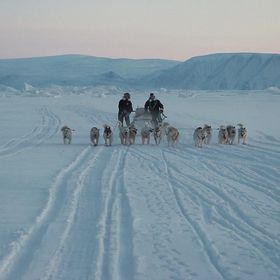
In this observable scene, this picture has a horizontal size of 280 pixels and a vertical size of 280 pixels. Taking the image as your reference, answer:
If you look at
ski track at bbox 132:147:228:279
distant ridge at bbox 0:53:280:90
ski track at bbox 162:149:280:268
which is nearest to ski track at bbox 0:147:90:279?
ski track at bbox 132:147:228:279

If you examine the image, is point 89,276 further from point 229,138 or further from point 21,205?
point 229,138

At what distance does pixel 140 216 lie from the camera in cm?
655

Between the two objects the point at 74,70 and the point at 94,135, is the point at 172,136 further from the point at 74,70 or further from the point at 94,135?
the point at 74,70

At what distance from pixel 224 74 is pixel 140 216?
128776 millimetres

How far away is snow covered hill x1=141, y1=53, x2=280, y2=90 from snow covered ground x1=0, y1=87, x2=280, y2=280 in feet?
387

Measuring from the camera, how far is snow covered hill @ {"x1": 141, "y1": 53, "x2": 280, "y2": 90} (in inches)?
5044

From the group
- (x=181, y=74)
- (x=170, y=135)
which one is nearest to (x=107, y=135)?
(x=170, y=135)

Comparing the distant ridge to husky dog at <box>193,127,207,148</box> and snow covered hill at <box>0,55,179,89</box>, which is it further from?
husky dog at <box>193,127,207,148</box>

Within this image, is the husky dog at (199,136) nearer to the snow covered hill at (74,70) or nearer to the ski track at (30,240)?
the ski track at (30,240)

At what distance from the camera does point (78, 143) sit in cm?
1536

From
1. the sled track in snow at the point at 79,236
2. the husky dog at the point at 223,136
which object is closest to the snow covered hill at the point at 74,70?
the husky dog at the point at 223,136

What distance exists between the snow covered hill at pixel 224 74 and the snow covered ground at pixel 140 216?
118 metres

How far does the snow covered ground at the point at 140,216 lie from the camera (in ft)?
15.7

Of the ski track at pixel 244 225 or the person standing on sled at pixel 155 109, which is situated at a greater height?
the person standing on sled at pixel 155 109
